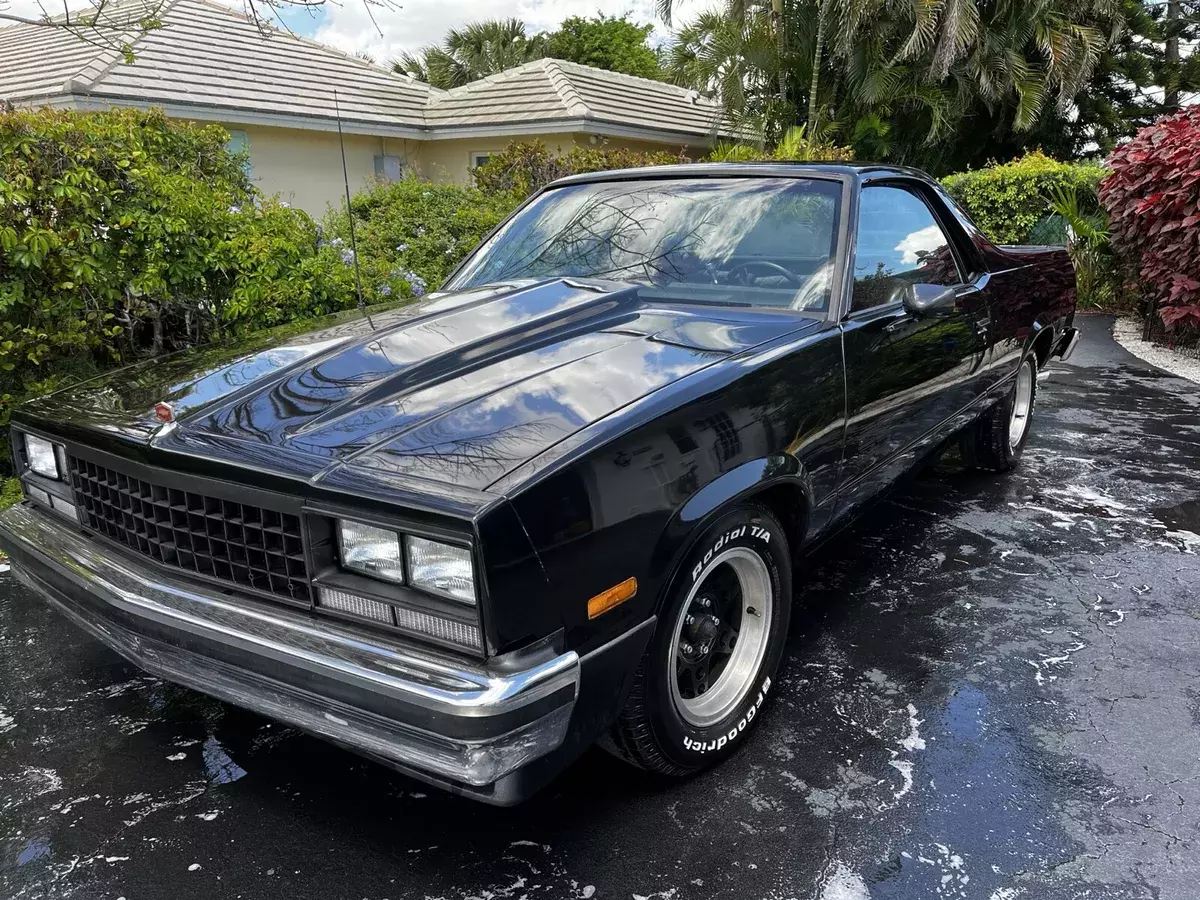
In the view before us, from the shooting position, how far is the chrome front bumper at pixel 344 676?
5.93 ft

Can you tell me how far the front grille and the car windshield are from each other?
5.18 feet

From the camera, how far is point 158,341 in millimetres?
5309

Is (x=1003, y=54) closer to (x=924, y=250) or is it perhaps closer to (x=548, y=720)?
(x=924, y=250)

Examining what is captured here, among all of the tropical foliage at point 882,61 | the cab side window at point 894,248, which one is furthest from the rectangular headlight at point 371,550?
the tropical foliage at point 882,61

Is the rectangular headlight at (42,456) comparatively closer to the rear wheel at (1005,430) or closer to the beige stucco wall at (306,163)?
the rear wheel at (1005,430)

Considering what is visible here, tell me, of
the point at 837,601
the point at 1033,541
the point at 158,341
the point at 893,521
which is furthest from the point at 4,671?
the point at 1033,541

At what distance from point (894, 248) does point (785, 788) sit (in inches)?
82.3

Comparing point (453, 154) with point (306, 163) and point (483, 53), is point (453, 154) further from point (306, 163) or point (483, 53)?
point (483, 53)

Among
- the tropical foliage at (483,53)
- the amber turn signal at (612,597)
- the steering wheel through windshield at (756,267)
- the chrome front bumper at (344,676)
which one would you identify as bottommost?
the chrome front bumper at (344,676)

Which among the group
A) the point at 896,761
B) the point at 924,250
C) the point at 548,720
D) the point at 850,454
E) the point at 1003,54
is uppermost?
the point at 1003,54

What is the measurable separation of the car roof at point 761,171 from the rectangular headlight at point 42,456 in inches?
90.7

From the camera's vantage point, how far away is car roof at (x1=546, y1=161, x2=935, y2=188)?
3.33m

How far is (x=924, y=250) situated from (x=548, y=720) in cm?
280

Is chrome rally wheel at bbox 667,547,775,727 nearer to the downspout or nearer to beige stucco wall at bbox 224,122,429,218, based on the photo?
beige stucco wall at bbox 224,122,429,218
